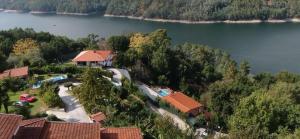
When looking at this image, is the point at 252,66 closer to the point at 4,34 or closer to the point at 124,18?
the point at 4,34

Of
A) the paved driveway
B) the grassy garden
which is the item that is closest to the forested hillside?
the paved driveway

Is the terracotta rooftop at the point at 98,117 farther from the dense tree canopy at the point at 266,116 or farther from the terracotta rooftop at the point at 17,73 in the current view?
the terracotta rooftop at the point at 17,73

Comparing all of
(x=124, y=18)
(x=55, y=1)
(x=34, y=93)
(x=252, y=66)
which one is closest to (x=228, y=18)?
(x=124, y=18)

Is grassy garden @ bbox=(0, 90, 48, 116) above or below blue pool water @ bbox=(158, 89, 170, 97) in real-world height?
above

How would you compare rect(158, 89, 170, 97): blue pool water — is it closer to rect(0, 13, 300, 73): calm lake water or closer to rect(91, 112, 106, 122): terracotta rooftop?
rect(91, 112, 106, 122): terracotta rooftop

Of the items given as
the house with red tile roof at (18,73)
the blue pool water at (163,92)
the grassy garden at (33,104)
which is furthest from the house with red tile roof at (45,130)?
the blue pool water at (163,92)

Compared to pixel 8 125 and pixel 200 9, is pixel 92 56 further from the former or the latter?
pixel 200 9
